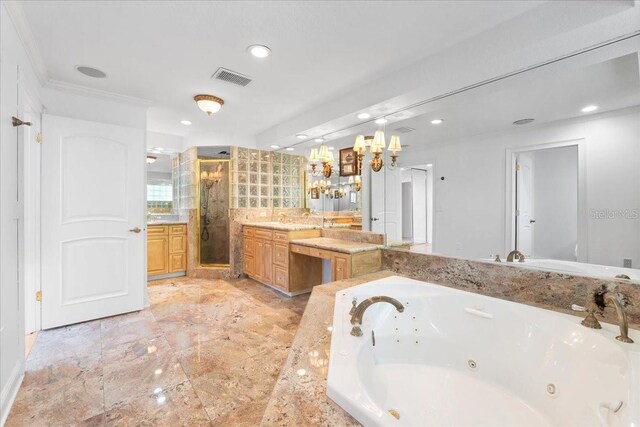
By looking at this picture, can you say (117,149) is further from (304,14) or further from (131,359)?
(304,14)

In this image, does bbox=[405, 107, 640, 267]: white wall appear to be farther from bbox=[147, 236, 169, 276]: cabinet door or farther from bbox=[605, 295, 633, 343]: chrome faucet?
bbox=[147, 236, 169, 276]: cabinet door

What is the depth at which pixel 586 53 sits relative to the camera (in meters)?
1.56

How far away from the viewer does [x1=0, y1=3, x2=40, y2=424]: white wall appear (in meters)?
1.52

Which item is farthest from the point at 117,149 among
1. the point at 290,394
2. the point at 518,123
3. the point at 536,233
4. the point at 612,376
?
the point at 612,376

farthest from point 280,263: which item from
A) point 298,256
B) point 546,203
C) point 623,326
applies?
point 623,326

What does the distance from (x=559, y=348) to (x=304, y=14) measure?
2.22 m

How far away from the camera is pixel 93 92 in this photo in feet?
9.24

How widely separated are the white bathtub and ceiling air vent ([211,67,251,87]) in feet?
6.70

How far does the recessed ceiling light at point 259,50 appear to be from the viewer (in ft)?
6.59

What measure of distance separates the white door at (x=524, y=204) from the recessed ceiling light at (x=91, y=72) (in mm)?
3387

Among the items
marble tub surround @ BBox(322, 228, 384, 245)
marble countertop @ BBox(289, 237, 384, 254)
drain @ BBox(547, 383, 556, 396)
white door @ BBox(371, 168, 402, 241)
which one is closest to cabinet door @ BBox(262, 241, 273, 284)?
marble countertop @ BBox(289, 237, 384, 254)

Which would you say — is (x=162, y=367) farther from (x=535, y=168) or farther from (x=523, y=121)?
(x=523, y=121)

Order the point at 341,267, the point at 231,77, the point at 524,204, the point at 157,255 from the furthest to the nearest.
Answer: the point at 157,255 < the point at 341,267 < the point at 231,77 < the point at 524,204

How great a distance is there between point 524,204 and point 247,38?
7.11ft
